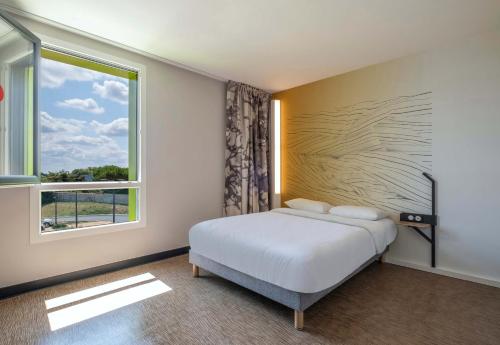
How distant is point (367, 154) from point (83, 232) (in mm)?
3526

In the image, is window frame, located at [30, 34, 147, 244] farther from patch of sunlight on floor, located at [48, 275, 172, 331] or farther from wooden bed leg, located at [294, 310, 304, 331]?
wooden bed leg, located at [294, 310, 304, 331]

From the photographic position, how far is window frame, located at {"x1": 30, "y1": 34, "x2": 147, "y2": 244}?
8.23ft

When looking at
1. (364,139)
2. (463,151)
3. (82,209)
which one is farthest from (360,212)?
(82,209)

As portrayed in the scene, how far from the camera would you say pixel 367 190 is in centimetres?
351

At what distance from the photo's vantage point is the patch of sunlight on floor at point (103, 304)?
201 cm

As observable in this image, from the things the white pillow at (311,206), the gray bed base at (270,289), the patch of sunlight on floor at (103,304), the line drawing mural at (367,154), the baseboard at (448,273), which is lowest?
the patch of sunlight on floor at (103,304)

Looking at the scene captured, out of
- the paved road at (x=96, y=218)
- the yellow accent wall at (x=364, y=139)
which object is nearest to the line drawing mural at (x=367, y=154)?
the yellow accent wall at (x=364, y=139)

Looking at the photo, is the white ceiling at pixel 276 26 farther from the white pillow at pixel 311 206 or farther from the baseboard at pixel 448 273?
the baseboard at pixel 448 273

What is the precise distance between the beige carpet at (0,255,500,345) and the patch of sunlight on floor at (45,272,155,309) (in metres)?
0.06

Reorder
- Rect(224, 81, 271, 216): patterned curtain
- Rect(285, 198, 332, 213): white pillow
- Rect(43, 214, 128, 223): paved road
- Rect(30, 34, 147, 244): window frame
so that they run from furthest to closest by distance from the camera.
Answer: Rect(224, 81, 271, 216): patterned curtain → Rect(285, 198, 332, 213): white pillow → Rect(43, 214, 128, 223): paved road → Rect(30, 34, 147, 244): window frame

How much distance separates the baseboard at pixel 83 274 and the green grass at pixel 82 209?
23.7 inches

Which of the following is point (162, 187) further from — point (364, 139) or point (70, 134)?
point (364, 139)


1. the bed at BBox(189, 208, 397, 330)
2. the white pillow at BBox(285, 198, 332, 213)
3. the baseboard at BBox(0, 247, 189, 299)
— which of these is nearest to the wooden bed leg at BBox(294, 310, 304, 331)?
the bed at BBox(189, 208, 397, 330)

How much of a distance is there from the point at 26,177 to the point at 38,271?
95 cm
